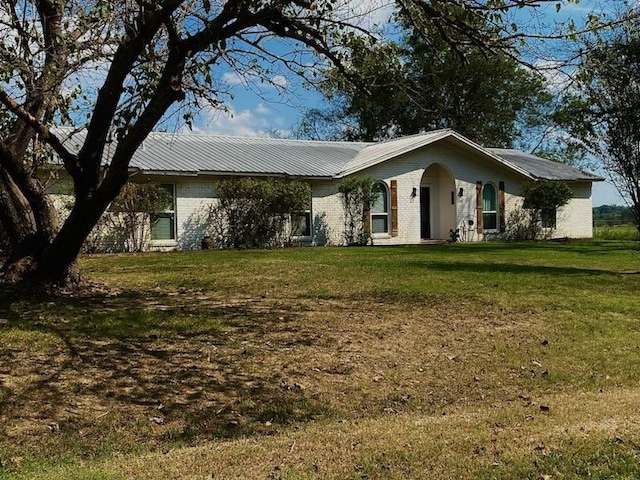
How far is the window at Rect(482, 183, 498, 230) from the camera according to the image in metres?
25.2

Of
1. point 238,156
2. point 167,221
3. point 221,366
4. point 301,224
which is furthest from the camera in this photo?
point 238,156

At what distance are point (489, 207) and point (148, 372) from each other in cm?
2154

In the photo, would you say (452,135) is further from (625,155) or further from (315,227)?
(625,155)

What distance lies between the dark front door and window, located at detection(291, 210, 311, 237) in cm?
602

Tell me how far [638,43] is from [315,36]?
22.4ft

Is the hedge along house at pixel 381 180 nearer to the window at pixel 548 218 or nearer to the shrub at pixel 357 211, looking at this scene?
the shrub at pixel 357 211

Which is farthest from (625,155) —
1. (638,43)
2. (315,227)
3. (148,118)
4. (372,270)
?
(315,227)

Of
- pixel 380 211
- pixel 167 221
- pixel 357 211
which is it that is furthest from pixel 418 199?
pixel 167 221

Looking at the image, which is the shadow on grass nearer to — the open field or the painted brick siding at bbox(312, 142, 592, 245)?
the open field

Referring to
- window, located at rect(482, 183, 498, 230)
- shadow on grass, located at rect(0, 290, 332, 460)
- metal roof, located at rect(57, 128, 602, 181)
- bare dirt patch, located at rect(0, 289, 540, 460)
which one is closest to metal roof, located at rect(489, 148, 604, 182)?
metal roof, located at rect(57, 128, 602, 181)

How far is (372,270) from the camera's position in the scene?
1260 centimetres

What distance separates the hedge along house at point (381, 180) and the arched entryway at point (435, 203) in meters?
0.04

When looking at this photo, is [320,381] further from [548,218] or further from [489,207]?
[548,218]

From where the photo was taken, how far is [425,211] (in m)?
25.3
